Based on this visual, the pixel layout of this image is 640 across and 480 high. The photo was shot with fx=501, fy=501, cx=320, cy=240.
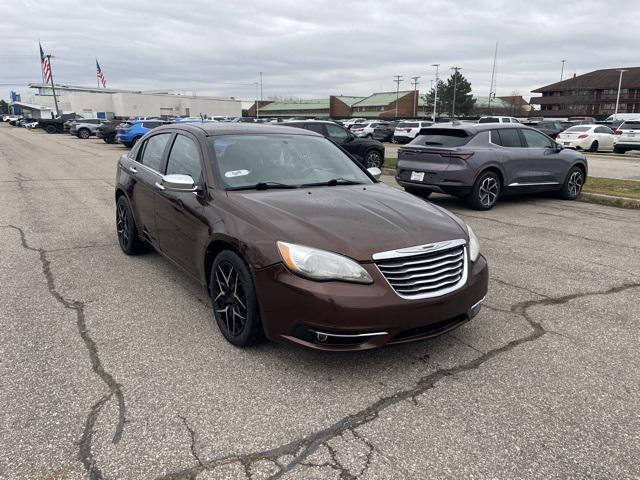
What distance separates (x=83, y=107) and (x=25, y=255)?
98.9 metres

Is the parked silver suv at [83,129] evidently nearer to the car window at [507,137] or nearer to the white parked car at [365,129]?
the white parked car at [365,129]

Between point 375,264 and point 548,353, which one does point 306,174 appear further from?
point 548,353

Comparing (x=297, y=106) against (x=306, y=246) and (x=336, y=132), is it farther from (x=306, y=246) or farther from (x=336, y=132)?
(x=306, y=246)

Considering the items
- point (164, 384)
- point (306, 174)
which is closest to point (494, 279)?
point (306, 174)

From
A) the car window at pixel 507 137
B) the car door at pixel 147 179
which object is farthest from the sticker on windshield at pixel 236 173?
the car window at pixel 507 137

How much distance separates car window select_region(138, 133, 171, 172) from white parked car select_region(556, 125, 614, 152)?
2538 cm

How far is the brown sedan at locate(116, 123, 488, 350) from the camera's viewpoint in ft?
9.86

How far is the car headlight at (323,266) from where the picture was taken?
3.00m

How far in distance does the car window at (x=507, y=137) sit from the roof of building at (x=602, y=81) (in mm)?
83068

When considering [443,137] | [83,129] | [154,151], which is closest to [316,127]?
[443,137]

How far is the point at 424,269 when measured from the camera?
318 cm

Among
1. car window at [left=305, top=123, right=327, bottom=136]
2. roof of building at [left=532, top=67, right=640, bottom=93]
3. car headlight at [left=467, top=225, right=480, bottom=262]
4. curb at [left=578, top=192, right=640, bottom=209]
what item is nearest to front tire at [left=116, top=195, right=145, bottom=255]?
car headlight at [left=467, top=225, right=480, bottom=262]

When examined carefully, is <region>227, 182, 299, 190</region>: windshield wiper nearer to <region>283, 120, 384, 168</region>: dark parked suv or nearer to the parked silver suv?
<region>283, 120, 384, 168</region>: dark parked suv

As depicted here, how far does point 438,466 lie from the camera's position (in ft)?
7.97
